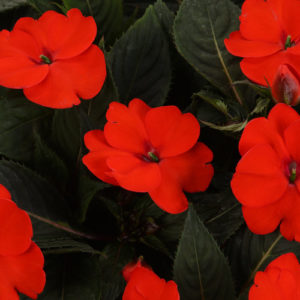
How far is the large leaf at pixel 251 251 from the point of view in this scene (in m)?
0.59

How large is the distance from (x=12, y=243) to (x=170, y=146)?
7.5 inches

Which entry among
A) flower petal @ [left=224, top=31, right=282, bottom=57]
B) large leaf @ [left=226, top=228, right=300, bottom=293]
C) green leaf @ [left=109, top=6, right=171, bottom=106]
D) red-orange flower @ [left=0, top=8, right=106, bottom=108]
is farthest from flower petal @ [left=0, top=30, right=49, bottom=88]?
large leaf @ [left=226, top=228, right=300, bottom=293]

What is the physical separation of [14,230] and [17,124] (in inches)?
9.5

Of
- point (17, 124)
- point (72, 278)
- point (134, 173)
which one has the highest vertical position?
point (134, 173)

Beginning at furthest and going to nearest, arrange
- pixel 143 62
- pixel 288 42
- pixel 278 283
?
pixel 143 62 → pixel 288 42 → pixel 278 283

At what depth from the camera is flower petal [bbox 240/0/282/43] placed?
1.84ft

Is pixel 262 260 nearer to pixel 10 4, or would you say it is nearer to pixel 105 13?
pixel 105 13

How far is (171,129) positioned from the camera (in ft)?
1.69

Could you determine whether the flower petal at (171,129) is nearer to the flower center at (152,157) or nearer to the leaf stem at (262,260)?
the flower center at (152,157)

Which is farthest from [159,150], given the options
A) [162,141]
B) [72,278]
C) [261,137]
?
[72,278]

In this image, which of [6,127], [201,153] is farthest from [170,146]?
[6,127]

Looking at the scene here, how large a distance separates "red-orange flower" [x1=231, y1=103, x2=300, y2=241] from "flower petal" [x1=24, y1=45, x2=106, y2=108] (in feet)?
0.60

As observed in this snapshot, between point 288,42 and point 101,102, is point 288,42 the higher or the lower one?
the higher one

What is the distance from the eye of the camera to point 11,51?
570 mm
